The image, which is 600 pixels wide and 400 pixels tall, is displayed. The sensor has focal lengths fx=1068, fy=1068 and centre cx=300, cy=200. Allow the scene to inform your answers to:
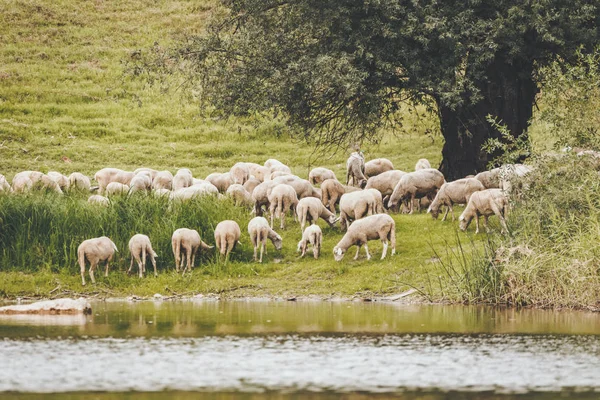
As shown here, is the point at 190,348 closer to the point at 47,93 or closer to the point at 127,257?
the point at 127,257

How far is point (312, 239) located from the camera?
22.5 m

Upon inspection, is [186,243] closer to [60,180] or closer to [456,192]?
[456,192]

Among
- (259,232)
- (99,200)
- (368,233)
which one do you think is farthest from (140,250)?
(368,233)

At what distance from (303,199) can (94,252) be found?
197 inches

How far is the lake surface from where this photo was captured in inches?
437

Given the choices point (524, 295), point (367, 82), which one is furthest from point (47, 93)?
point (524, 295)

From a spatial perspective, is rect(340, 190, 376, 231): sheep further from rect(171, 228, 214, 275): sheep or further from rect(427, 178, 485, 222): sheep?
rect(171, 228, 214, 275): sheep

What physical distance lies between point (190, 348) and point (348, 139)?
654 inches

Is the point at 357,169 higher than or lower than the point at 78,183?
higher

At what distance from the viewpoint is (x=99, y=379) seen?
11.6 metres

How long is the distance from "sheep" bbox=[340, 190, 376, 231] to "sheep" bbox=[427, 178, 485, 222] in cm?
162

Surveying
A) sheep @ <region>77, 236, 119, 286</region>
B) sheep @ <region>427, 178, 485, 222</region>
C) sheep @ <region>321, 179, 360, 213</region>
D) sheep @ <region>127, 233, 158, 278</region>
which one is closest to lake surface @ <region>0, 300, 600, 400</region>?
sheep @ <region>77, 236, 119, 286</region>

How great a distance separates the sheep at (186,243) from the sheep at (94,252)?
4.27 ft

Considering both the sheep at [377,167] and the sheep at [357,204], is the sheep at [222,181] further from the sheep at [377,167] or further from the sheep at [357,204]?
the sheep at [357,204]
